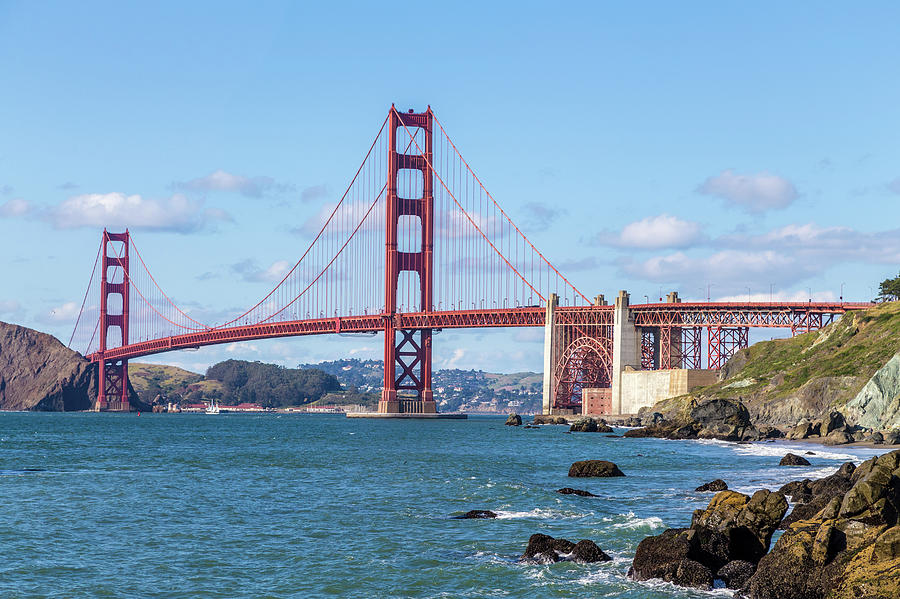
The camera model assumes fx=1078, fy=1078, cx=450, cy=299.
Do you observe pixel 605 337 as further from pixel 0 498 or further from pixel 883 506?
pixel 883 506

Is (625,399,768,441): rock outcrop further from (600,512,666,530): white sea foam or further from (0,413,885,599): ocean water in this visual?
(600,512,666,530): white sea foam

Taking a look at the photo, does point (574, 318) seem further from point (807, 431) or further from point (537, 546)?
point (537, 546)

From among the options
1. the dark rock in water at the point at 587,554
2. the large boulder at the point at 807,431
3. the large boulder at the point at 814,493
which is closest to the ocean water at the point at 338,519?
the dark rock in water at the point at 587,554

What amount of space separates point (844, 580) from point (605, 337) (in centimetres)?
10818

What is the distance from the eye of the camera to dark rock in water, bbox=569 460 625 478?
153 feet

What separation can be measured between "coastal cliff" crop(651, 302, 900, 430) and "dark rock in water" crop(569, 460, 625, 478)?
29.7 meters

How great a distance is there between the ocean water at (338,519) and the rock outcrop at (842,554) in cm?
164

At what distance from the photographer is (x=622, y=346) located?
122 meters

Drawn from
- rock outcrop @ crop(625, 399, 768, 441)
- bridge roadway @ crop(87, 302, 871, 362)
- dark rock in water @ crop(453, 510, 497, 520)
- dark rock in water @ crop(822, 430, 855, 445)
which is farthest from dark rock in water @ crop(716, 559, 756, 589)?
bridge roadway @ crop(87, 302, 871, 362)

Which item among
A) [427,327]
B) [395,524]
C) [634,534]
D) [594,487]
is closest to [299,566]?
[395,524]

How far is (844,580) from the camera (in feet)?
66.5

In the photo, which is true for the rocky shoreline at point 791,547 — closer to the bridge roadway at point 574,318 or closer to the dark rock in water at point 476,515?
the dark rock in water at point 476,515

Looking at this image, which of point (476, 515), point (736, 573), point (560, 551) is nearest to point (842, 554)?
point (736, 573)

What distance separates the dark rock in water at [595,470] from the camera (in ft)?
153
